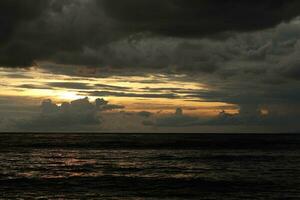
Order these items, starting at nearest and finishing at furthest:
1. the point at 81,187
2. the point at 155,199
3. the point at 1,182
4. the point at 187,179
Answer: the point at 155,199, the point at 81,187, the point at 1,182, the point at 187,179

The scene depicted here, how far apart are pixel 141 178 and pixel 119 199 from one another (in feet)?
47.1

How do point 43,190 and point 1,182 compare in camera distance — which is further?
point 1,182

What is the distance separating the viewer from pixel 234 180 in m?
49.2

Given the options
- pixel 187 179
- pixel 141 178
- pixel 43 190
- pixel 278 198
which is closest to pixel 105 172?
pixel 141 178

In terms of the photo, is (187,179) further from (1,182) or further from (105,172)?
(1,182)

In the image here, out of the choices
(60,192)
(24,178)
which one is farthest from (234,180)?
(24,178)

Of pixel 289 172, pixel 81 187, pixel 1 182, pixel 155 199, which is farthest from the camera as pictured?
pixel 289 172

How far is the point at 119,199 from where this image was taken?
1468 inches

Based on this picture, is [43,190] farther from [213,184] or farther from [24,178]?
[213,184]

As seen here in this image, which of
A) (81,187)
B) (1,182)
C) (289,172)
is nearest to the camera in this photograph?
(81,187)

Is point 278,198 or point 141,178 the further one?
point 141,178

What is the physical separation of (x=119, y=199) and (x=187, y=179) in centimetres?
1495

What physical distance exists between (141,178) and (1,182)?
15.3 m

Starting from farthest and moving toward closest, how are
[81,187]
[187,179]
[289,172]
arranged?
[289,172] < [187,179] < [81,187]
